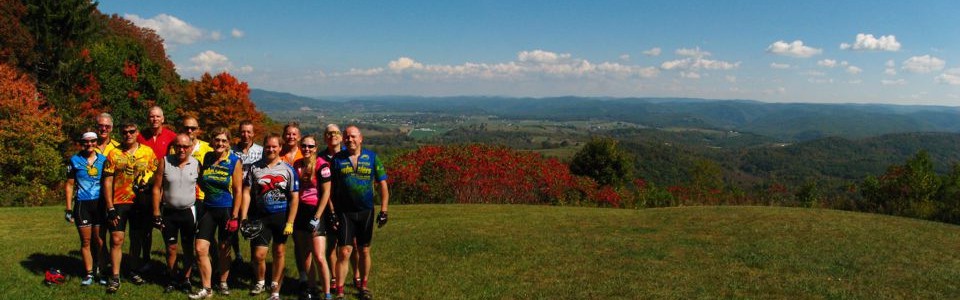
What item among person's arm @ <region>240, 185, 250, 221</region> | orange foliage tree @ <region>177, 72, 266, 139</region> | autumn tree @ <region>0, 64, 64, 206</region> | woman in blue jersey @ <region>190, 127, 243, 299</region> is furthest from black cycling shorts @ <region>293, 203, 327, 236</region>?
orange foliage tree @ <region>177, 72, 266, 139</region>

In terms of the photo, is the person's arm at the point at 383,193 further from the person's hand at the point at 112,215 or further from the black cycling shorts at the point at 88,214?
the black cycling shorts at the point at 88,214

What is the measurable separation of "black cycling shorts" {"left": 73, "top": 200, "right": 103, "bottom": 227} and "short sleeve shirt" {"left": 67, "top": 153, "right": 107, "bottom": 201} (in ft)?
0.23

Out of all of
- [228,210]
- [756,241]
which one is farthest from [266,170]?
[756,241]

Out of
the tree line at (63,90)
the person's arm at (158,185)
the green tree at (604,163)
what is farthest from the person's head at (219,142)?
the green tree at (604,163)

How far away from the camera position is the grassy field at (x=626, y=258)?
7.12m

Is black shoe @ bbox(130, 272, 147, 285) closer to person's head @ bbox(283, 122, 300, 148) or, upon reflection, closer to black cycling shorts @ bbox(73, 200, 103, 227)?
black cycling shorts @ bbox(73, 200, 103, 227)

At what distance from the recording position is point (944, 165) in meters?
182

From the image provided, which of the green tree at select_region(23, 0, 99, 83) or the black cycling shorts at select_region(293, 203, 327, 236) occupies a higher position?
the green tree at select_region(23, 0, 99, 83)

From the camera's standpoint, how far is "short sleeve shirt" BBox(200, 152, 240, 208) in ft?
18.9

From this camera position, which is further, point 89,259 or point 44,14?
point 44,14

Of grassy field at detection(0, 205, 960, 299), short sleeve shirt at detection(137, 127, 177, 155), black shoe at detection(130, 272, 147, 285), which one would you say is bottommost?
grassy field at detection(0, 205, 960, 299)

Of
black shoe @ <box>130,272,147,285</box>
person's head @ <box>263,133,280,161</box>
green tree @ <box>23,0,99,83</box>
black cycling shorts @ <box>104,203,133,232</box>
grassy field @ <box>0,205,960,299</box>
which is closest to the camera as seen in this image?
person's head @ <box>263,133,280,161</box>

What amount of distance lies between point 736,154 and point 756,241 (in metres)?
206

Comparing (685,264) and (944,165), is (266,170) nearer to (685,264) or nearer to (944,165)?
(685,264)
